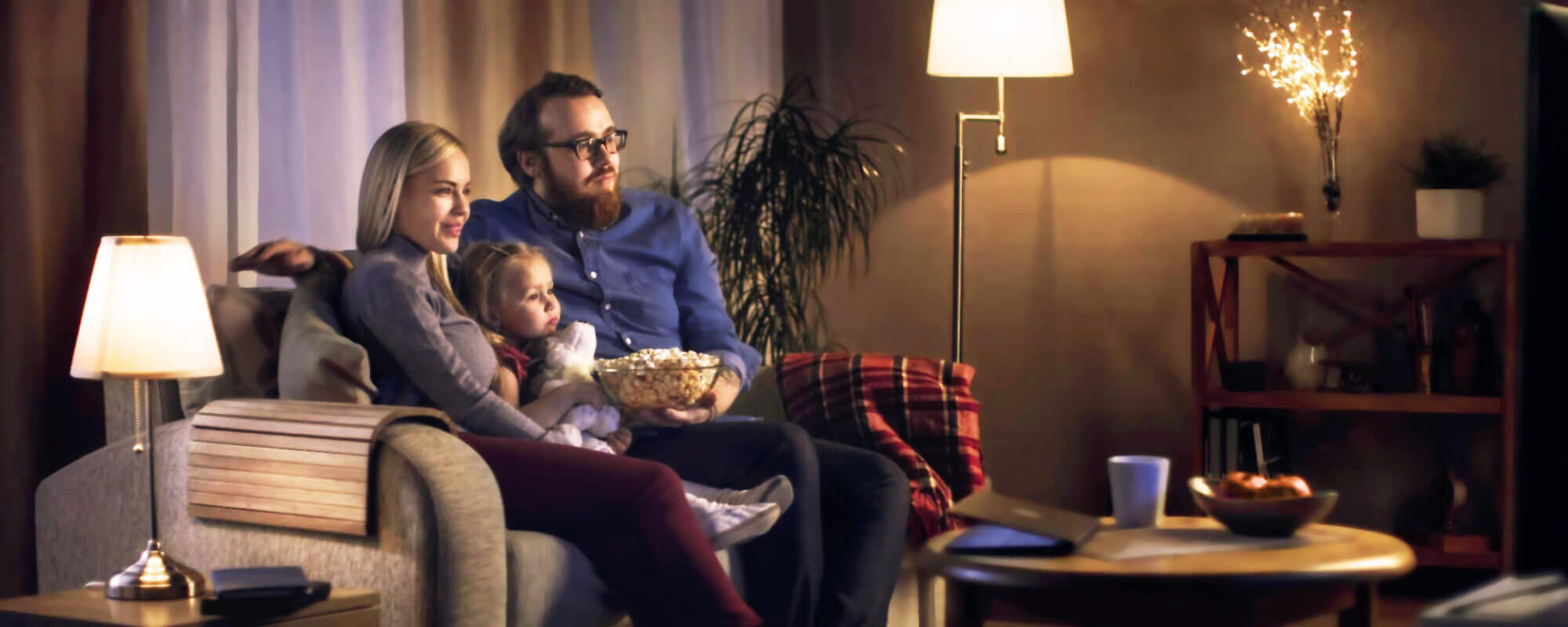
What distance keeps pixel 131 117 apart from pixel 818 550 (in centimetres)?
129

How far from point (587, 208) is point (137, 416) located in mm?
933

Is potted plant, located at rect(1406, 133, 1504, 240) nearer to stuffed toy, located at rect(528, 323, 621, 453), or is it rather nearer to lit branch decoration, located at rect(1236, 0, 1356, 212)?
lit branch decoration, located at rect(1236, 0, 1356, 212)

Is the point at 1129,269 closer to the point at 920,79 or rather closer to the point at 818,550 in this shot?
the point at 920,79

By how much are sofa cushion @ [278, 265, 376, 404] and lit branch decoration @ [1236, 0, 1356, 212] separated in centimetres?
268

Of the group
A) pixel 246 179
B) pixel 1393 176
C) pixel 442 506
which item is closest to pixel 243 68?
pixel 246 179

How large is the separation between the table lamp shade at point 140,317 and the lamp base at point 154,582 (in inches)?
9.1

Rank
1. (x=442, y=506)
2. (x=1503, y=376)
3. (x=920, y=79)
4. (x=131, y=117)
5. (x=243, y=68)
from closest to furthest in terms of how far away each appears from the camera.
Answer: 1. (x=442, y=506)
2. (x=131, y=117)
3. (x=243, y=68)
4. (x=1503, y=376)
5. (x=920, y=79)

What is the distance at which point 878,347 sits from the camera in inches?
176

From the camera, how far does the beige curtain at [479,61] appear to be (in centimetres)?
320

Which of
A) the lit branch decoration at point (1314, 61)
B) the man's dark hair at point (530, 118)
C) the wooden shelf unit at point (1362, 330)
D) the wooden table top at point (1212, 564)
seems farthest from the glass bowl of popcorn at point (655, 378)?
the lit branch decoration at point (1314, 61)

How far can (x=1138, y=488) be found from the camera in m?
1.96

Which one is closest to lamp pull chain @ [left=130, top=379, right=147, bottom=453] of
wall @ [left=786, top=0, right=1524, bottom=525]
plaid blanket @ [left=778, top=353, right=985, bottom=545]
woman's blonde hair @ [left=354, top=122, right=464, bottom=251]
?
woman's blonde hair @ [left=354, top=122, right=464, bottom=251]

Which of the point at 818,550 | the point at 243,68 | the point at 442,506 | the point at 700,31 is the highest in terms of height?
the point at 700,31

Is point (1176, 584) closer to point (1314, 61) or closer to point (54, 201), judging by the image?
point (54, 201)
